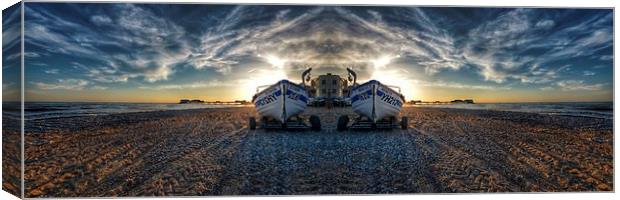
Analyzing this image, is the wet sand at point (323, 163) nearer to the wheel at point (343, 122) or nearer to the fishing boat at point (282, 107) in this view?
the wheel at point (343, 122)

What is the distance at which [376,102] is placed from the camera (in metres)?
11.4

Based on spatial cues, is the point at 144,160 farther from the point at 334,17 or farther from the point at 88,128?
the point at 88,128

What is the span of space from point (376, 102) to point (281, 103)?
2.36 meters

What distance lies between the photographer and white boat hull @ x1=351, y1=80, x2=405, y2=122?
10.7 metres

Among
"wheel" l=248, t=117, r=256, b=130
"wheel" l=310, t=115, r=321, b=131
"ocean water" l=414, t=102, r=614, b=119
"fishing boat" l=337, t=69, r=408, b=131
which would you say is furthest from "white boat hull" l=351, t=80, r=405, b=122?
"wheel" l=248, t=117, r=256, b=130

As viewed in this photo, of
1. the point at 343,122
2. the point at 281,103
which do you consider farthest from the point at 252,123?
the point at 343,122

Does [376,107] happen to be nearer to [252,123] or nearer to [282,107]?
[282,107]

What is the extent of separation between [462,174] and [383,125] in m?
4.45

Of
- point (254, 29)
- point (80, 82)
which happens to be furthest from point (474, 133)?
point (80, 82)

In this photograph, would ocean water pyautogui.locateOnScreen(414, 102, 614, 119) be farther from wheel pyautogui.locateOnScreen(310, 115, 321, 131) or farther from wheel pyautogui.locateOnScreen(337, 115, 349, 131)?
wheel pyautogui.locateOnScreen(310, 115, 321, 131)

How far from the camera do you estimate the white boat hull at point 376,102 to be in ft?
35.0

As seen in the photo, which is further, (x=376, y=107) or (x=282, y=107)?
(x=282, y=107)

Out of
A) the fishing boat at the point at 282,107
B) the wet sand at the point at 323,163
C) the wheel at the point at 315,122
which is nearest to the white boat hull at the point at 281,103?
the fishing boat at the point at 282,107

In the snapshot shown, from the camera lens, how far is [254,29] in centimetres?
733
